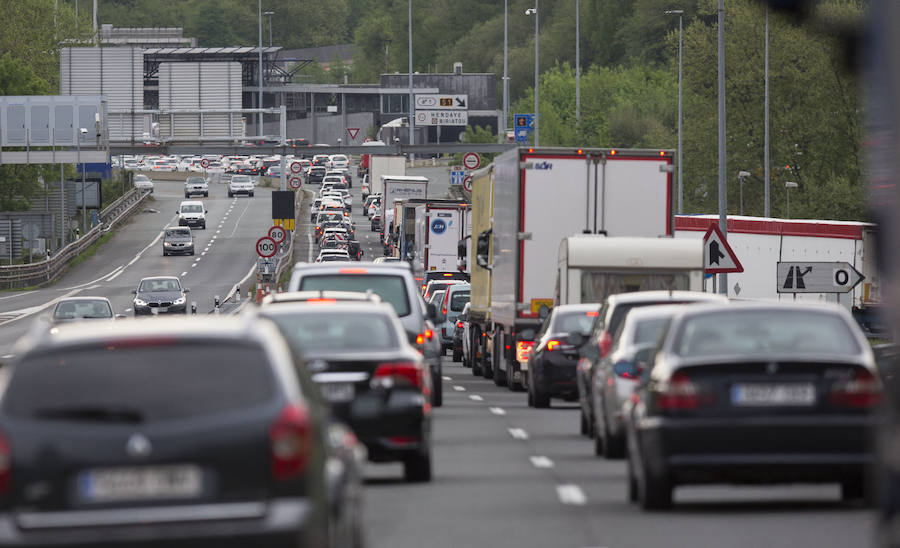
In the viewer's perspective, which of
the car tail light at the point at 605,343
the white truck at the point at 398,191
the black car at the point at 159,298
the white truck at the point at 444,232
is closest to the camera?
the car tail light at the point at 605,343

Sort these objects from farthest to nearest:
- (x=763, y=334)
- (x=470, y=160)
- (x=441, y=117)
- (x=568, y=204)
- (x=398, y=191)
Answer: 1. (x=441, y=117)
2. (x=398, y=191)
3. (x=470, y=160)
4. (x=568, y=204)
5. (x=763, y=334)

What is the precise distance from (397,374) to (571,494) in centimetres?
153

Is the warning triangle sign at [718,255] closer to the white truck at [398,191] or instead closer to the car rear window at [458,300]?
the car rear window at [458,300]

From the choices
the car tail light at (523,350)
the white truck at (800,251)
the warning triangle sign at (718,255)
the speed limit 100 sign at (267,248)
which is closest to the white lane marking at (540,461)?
the car tail light at (523,350)

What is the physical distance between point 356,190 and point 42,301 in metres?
87.9

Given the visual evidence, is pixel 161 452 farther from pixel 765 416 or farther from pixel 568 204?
pixel 568 204

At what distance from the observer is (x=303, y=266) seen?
71.7 feet

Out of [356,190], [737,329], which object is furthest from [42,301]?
[356,190]

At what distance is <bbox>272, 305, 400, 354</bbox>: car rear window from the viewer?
14898 millimetres

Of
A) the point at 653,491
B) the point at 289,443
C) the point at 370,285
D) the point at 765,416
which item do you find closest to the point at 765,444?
the point at 765,416

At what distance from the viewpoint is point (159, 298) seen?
2302 inches

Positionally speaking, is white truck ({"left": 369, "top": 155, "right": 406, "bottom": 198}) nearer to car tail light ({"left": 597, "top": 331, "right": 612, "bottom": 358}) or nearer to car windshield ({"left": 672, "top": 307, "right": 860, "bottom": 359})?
car tail light ({"left": 597, "top": 331, "right": 612, "bottom": 358})

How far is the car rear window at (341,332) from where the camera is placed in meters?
14.9

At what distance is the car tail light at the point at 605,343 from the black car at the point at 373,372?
4127 mm
